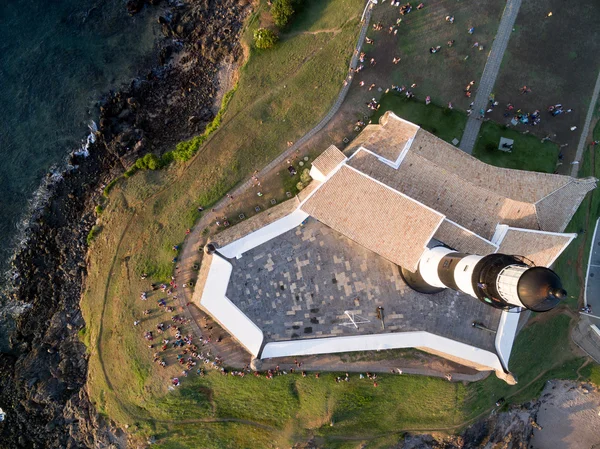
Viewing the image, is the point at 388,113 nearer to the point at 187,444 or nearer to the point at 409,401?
the point at 409,401

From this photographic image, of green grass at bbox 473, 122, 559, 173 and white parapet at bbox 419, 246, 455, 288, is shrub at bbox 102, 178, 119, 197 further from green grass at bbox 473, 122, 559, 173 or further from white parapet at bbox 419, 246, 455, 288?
green grass at bbox 473, 122, 559, 173

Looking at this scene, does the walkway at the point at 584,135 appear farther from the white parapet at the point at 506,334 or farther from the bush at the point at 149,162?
the bush at the point at 149,162

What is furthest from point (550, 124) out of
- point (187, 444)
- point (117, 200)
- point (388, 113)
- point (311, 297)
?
point (187, 444)

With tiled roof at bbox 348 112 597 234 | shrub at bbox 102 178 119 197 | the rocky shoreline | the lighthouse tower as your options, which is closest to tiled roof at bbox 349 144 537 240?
tiled roof at bbox 348 112 597 234

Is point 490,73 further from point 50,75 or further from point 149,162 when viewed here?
point 50,75

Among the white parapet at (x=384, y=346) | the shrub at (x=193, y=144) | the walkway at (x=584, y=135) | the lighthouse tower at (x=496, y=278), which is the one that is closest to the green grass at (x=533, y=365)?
the white parapet at (x=384, y=346)

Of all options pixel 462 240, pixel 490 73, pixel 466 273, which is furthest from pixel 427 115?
pixel 466 273
